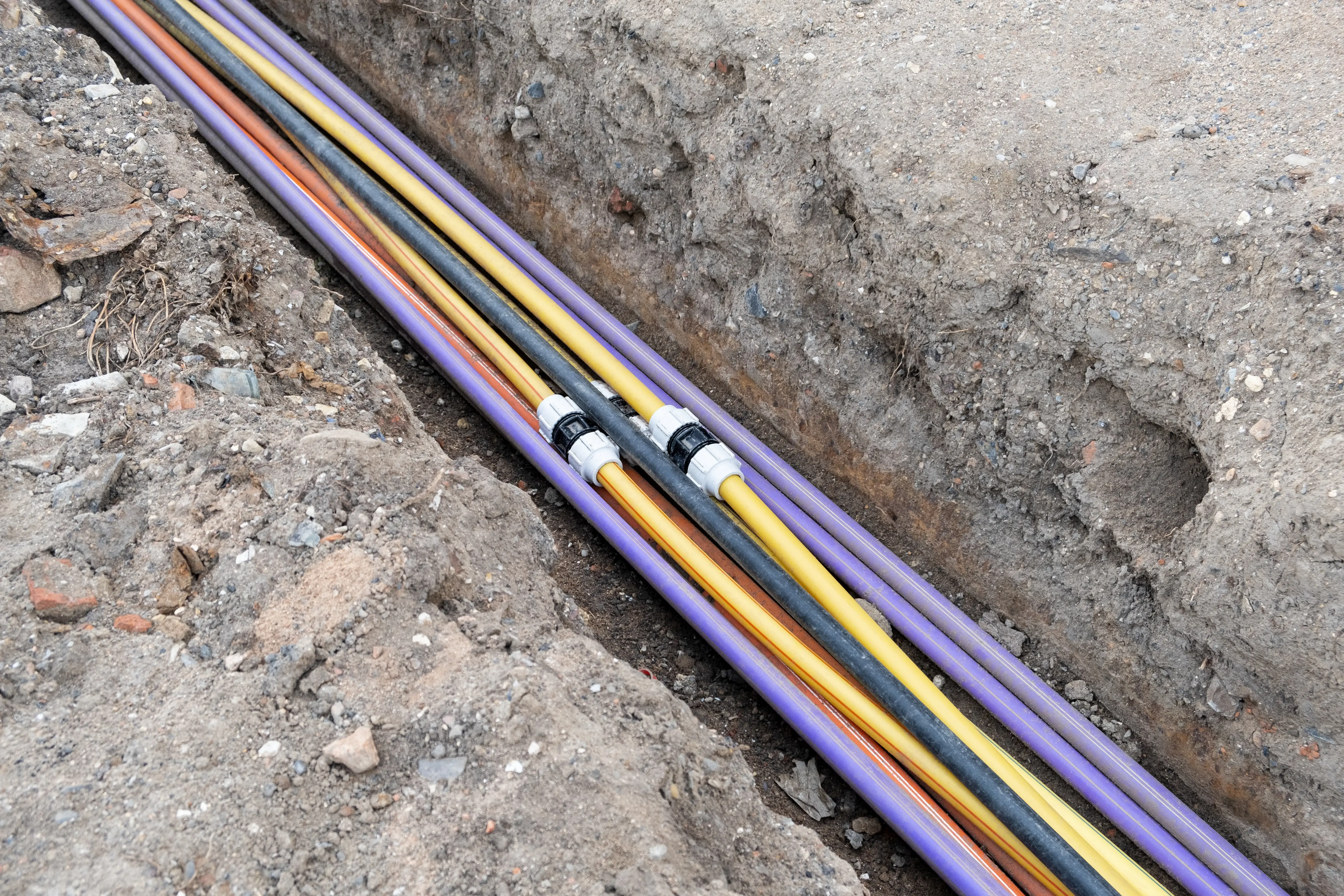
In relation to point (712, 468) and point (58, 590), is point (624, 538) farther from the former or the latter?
point (58, 590)

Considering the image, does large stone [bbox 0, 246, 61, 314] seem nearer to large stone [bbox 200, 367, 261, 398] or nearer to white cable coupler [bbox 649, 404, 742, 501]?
large stone [bbox 200, 367, 261, 398]

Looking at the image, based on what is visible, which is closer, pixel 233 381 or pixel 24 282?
pixel 233 381

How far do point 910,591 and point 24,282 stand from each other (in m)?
2.93

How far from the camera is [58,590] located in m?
2.16

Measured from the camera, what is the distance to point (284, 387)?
115 inches

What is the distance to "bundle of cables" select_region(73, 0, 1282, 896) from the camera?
241cm

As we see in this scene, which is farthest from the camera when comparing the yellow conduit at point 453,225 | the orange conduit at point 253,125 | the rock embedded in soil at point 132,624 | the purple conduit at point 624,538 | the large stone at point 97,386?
the orange conduit at point 253,125

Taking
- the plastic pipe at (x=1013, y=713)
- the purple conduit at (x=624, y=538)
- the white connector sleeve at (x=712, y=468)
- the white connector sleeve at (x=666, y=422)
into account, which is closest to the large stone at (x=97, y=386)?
the purple conduit at (x=624, y=538)

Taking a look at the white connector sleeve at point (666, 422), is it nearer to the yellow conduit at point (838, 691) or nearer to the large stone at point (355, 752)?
the yellow conduit at point (838, 691)

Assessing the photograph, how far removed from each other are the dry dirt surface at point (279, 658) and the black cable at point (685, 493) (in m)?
0.44

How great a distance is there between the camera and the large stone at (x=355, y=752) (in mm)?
1912

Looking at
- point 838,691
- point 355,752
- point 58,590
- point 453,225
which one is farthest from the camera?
point 453,225

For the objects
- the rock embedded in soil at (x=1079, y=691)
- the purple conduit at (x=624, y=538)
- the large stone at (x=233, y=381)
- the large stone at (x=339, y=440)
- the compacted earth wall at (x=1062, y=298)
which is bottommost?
the rock embedded in soil at (x=1079, y=691)

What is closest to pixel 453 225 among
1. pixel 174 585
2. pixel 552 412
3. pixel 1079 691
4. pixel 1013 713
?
pixel 552 412
